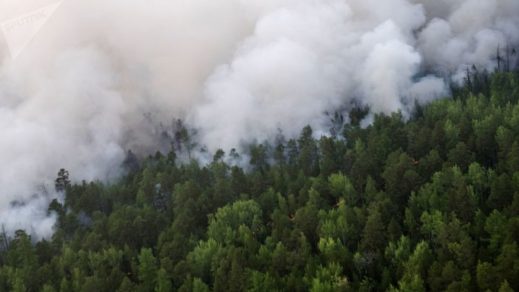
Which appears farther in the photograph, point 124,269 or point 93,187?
point 93,187

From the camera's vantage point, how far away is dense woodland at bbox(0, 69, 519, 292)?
65500mm

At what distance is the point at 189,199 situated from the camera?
8994 cm

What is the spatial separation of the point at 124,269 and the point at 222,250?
42.9 feet

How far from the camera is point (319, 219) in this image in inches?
3019

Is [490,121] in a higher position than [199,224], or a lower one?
higher

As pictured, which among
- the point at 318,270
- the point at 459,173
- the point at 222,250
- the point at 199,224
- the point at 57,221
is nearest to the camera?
the point at 318,270

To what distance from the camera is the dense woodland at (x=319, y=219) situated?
215 ft

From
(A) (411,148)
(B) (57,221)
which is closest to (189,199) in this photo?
(B) (57,221)

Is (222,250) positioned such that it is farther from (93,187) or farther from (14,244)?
(93,187)

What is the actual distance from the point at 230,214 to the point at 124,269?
1323cm

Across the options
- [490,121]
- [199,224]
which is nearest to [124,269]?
[199,224]

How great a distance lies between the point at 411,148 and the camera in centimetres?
9306

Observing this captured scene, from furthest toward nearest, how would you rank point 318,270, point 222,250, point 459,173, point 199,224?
point 199,224
point 459,173
point 222,250
point 318,270

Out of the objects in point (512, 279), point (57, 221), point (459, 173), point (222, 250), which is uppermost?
point (57, 221)
